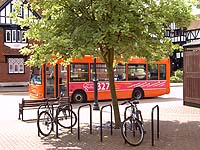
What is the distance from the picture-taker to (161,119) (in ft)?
42.7

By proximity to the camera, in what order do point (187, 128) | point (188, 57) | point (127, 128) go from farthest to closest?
point (188, 57)
point (187, 128)
point (127, 128)

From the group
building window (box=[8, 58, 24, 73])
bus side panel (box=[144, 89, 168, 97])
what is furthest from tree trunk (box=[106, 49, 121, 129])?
building window (box=[8, 58, 24, 73])

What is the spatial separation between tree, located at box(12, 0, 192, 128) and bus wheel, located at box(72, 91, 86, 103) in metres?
8.97

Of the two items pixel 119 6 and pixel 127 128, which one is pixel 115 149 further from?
pixel 119 6

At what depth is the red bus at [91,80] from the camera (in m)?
19.3

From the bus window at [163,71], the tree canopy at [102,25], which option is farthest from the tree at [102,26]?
the bus window at [163,71]

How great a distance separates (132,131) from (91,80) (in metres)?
10.9

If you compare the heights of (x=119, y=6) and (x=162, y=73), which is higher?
(x=119, y=6)

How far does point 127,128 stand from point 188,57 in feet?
29.0

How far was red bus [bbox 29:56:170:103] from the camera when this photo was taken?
19328 mm

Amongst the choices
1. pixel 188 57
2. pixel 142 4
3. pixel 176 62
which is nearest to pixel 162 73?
pixel 188 57

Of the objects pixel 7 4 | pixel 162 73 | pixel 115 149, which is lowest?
pixel 115 149

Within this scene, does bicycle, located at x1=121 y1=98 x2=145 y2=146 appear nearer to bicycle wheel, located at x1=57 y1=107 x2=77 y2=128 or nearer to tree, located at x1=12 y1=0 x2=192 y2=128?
tree, located at x1=12 y1=0 x2=192 y2=128

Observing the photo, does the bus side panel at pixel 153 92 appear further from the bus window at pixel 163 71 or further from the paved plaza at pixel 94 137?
the paved plaza at pixel 94 137
